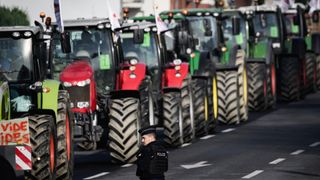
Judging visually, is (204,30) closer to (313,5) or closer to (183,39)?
(183,39)

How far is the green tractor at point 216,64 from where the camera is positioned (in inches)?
1362

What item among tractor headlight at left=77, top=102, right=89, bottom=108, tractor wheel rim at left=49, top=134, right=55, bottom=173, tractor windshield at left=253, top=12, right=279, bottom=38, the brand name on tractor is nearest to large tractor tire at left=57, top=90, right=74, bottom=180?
tractor wheel rim at left=49, top=134, right=55, bottom=173

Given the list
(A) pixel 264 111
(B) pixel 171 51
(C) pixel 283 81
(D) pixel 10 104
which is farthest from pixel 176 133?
(C) pixel 283 81

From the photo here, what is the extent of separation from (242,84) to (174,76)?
675 cm

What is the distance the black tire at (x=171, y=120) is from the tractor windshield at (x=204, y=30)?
6651 mm

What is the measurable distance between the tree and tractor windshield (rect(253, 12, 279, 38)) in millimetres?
7827

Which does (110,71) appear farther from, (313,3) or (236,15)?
(313,3)

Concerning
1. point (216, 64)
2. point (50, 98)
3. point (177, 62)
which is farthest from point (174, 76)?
point (50, 98)

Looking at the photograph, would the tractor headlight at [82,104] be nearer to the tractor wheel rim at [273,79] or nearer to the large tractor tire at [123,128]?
the large tractor tire at [123,128]

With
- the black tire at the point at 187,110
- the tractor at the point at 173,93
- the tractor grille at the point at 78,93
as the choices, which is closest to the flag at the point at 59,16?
the tractor grille at the point at 78,93

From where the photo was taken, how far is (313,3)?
52406 millimetres

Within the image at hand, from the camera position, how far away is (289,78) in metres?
44.4

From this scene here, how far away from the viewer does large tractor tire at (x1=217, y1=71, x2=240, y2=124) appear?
3603 cm

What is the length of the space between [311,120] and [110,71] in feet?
40.1
